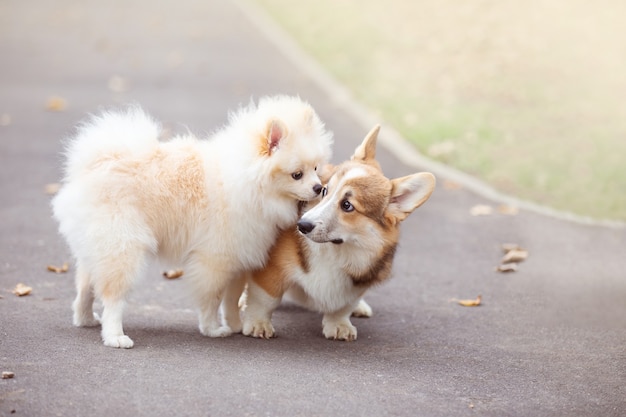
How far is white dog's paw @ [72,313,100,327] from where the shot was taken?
592cm

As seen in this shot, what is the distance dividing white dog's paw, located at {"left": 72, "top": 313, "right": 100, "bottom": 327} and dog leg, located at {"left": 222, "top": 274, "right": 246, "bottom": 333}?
2.91ft

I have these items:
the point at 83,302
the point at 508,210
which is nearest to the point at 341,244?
the point at 83,302

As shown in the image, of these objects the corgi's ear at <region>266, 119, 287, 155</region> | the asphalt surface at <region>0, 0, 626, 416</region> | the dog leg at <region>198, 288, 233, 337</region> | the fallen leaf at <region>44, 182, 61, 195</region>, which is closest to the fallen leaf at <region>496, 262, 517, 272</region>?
the asphalt surface at <region>0, 0, 626, 416</region>

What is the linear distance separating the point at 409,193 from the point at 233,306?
58.2 inches

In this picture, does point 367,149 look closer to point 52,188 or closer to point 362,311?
point 362,311

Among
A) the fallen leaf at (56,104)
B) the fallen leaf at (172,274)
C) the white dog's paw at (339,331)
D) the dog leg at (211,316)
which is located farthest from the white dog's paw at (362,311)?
the fallen leaf at (56,104)

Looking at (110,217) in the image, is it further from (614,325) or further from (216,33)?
(216,33)

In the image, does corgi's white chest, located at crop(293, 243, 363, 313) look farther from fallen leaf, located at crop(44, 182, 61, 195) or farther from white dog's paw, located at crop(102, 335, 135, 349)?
fallen leaf, located at crop(44, 182, 61, 195)

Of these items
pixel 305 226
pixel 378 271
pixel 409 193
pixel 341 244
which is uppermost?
pixel 409 193

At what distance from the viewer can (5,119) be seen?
41.9 feet

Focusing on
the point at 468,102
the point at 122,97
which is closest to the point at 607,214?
the point at 468,102

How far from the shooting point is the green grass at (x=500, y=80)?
37.0 ft

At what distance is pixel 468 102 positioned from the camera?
46.6ft

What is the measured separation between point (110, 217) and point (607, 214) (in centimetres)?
633
